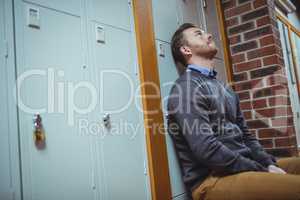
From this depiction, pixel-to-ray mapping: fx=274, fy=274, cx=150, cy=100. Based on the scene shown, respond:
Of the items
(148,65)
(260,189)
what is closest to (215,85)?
(148,65)

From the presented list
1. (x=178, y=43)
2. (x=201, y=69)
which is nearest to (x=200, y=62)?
(x=201, y=69)

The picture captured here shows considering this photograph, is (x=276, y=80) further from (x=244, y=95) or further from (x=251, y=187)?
(x=251, y=187)

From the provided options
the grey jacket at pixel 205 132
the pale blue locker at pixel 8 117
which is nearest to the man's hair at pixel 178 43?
the grey jacket at pixel 205 132

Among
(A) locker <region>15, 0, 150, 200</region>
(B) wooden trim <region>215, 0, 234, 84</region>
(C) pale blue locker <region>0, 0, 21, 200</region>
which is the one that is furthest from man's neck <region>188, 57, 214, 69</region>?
(C) pale blue locker <region>0, 0, 21, 200</region>

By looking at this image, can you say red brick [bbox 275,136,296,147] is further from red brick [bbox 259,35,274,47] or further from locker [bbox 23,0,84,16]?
locker [bbox 23,0,84,16]

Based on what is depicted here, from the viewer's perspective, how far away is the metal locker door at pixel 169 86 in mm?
1463

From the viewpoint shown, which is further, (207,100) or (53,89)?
(207,100)

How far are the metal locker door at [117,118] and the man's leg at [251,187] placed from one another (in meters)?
0.30

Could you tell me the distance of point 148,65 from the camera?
1454 millimetres

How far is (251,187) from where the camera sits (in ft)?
3.90

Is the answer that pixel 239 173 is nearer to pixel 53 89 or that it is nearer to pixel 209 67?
pixel 209 67

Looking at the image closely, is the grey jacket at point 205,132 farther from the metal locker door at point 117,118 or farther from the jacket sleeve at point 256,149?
the metal locker door at point 117,118

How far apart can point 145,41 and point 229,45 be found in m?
1.00

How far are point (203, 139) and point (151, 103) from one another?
0.32 meters
